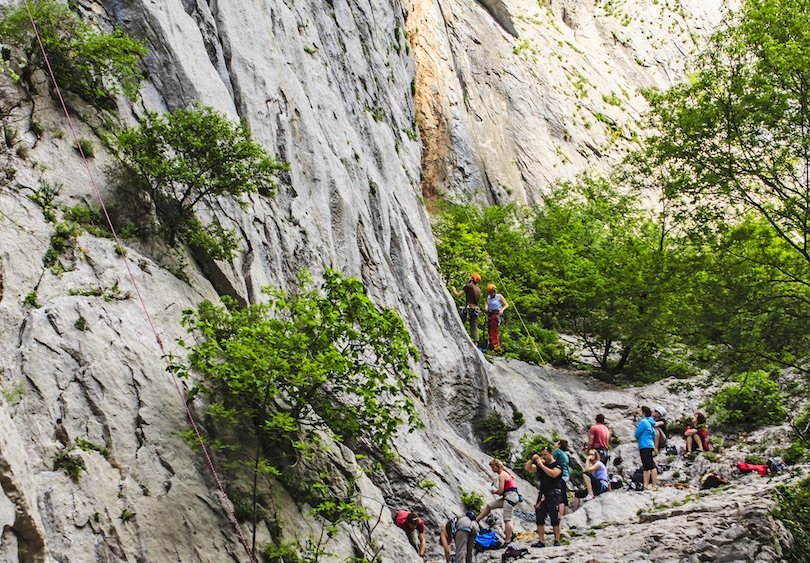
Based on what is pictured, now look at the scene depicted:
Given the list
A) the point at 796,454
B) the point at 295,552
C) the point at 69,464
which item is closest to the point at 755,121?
the point at 796,454

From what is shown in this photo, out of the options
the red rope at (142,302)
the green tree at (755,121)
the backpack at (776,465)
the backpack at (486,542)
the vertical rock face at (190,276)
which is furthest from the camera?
the backpack at (776,465)

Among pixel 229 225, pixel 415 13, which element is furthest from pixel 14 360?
pixel 415 13

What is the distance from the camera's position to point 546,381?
22.4 metres

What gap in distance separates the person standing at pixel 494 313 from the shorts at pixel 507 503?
8.78 meters

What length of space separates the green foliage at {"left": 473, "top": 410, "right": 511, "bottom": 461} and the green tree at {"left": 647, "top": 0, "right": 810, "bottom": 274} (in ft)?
21.4

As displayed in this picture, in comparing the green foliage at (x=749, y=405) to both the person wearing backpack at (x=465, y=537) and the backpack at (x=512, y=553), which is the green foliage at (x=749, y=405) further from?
the person wearing backpack at (x=465, y=537)

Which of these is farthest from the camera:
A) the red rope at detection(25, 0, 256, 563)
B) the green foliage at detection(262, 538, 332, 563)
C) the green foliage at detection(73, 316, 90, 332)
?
the green foliage at detection(262, 538, 332, 563)

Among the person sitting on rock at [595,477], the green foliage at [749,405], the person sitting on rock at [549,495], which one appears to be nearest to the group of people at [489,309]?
the green foliage at [749,405]

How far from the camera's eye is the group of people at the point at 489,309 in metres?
22.8

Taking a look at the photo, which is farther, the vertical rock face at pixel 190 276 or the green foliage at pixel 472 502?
the green foliage at pixel 472 502

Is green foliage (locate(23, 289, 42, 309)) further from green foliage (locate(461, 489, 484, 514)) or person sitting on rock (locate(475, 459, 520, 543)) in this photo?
green foliage (locate(461, 489, 484, 514))

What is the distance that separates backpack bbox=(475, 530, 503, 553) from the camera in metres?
14.3

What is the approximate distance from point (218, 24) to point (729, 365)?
12.3m

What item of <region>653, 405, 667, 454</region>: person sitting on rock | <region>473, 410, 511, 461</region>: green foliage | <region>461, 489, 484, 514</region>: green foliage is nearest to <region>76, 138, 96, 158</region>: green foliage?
<region>461, 489, 484, 514</region>: green foliage
